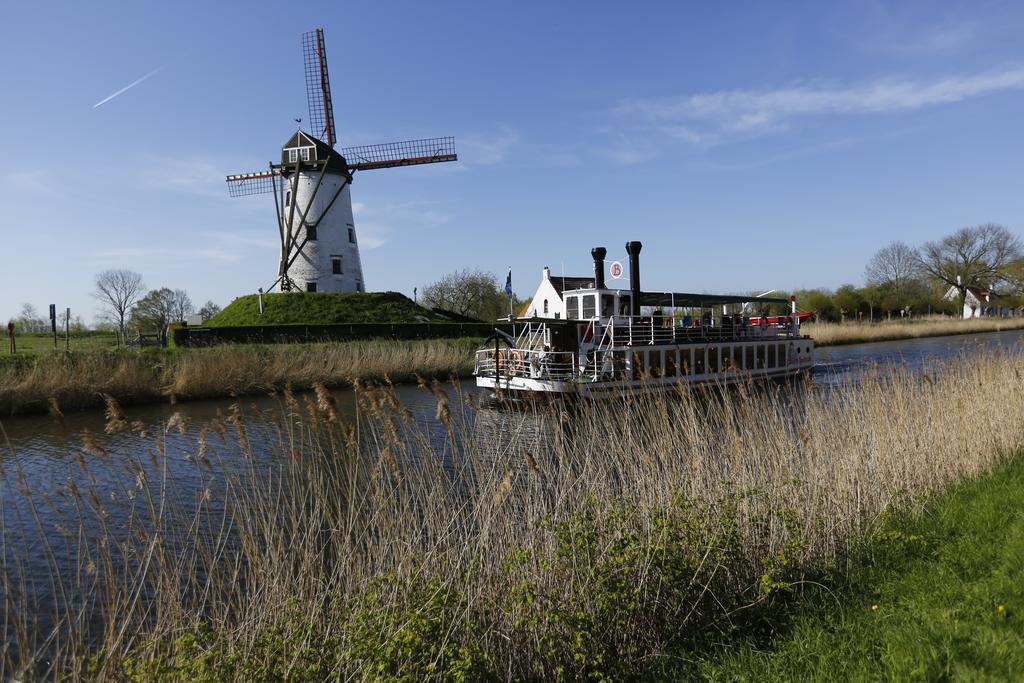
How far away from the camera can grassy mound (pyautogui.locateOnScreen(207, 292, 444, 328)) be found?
38344 millimetres

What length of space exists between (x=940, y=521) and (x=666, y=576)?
3281 millimetres

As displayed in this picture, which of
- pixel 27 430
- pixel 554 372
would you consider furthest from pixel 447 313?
pixel 27 430

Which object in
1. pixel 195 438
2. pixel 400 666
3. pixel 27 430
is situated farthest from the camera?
pixel 27 430

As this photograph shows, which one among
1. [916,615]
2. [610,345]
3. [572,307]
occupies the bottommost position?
[916,615]

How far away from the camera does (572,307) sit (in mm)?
23828

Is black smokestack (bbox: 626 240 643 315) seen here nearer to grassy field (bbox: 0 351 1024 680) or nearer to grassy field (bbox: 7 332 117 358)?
grassy field (bbox: 0 351 1024 680)

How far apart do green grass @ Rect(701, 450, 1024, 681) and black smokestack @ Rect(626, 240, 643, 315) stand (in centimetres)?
1801

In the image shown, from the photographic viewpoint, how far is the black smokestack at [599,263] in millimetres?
24672

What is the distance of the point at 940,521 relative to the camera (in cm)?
583

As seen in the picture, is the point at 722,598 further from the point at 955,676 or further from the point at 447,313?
the point at 447,313

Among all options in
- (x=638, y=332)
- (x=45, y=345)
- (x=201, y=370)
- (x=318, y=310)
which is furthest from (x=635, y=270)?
(x=45, y=345)

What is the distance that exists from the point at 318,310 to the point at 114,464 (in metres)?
28.3

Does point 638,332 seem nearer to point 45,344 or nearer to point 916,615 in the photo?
point 916,615

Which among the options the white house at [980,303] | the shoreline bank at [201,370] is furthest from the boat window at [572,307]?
the white house at [980,303]
